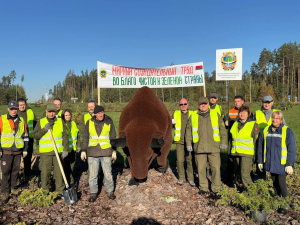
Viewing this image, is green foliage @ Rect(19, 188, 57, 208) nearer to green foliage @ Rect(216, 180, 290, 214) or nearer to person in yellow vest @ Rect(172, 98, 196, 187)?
person in yellow vest @ Rect(172, 98, 196, 187)

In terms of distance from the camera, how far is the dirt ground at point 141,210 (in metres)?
4.18

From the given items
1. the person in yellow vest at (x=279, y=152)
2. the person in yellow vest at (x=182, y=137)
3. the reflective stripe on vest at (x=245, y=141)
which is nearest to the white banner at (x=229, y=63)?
the person in yellow vest at (x=182, y=137)

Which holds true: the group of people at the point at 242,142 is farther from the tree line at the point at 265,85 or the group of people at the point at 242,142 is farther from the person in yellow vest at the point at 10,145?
the tree line at the point at 265,85

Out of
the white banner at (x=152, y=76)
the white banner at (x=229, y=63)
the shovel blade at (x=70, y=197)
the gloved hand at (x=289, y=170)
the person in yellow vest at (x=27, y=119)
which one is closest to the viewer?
the gloved hand at (x=289, y=170)

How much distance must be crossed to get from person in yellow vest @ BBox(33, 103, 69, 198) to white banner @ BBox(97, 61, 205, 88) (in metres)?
2.83

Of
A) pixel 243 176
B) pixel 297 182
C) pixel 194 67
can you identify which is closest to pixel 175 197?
pixel 243 176

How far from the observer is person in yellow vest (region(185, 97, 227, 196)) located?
537cm

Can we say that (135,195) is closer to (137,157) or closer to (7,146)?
(137,157)

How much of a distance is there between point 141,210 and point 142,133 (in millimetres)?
1922

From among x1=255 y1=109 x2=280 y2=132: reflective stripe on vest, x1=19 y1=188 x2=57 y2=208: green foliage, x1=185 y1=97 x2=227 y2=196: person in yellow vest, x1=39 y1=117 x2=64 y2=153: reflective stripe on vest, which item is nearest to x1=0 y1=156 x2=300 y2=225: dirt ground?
x1=19 y1=188 x2=57 y2=208: green foliage

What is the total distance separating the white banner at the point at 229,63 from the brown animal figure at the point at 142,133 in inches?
145

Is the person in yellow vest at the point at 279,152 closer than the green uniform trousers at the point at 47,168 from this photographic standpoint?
Yes

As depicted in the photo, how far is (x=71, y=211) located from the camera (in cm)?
465

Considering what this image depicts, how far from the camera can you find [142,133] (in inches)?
148
